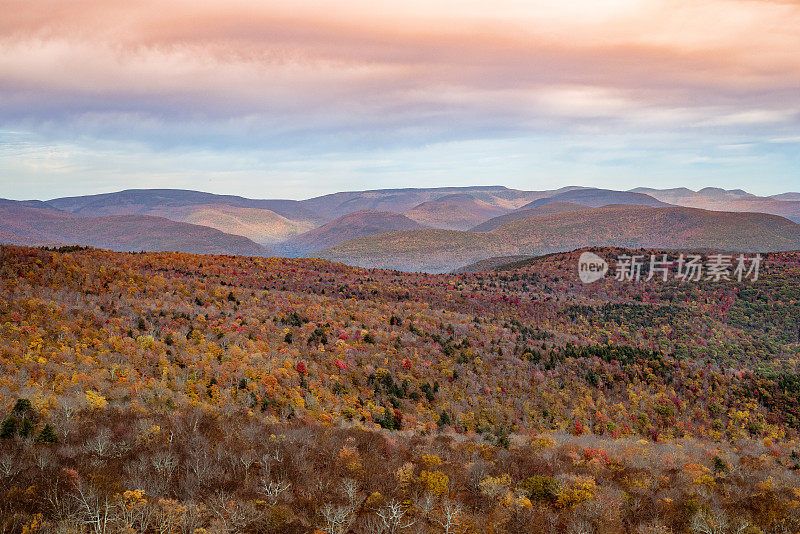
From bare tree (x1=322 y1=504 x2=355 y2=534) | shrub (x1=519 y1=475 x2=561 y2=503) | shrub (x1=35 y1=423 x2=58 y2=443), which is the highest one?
shrub (x1=35 y1=423 x2=58 y2=443)

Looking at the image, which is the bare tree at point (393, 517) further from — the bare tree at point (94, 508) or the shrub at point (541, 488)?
the bare tree at point (94, 508)

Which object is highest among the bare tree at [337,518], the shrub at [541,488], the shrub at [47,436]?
the shrub at [47,436]

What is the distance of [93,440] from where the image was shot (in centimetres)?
2428

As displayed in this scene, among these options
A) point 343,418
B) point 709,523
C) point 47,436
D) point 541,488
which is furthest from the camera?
point 343,418

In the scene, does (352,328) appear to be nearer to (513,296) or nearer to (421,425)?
(421,425)

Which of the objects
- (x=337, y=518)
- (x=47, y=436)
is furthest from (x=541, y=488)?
(x=47, y=436)

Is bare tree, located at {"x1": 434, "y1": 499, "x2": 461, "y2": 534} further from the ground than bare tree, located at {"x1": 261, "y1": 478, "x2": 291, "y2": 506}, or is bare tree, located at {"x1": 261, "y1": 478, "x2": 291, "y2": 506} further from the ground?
bare tree, located at {"x1": 261, "y1": 478, "x2": 291, "y2": 506}

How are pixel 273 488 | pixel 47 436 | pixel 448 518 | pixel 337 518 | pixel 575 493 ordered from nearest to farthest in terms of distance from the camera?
1. pixel 337 518
2. pixel 448 518
3. pixel 273 488
4. pixel 47 436
5. pixel 575 493

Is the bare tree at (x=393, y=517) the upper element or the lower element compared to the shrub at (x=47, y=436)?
lower

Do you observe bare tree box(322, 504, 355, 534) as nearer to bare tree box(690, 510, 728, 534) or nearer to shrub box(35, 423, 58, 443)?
shrub box(35, 423, 58, 443)

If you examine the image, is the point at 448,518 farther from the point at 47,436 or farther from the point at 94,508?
the point at 47,436

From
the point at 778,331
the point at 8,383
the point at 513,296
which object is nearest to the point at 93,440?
the point at 8,383

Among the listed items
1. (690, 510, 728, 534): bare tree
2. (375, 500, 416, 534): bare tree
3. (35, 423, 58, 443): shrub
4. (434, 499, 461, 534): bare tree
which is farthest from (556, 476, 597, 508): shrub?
(35, 423, 58, 443): shrub

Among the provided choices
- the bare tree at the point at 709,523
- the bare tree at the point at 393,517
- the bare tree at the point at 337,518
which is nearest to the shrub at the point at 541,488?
the bare tree at the point at 709,523
